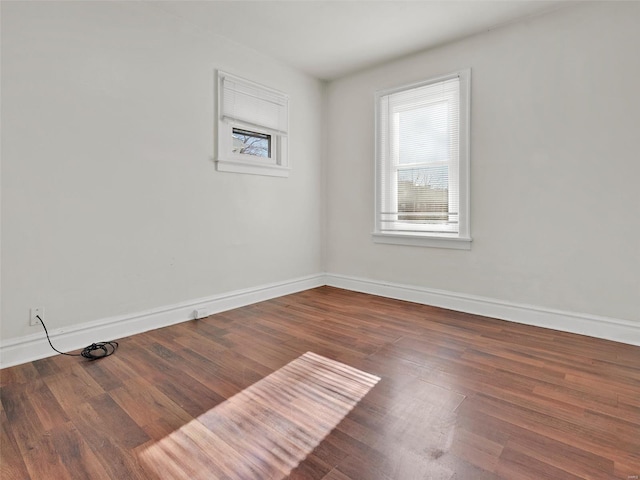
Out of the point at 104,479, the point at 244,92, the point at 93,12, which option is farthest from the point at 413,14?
the point at 104,479

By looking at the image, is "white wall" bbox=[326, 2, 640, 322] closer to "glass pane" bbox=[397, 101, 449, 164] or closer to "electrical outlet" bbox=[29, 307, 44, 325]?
"glass pane" bbox=[397, 101, 449, 164]

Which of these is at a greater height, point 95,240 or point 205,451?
point 95,240

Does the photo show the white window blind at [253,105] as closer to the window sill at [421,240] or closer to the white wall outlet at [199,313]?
the window sill at [421,240]

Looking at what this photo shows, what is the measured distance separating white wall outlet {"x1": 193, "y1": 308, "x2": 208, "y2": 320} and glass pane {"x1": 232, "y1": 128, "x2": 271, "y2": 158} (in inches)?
66.4

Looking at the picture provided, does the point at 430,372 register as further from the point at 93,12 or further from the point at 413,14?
the point at 93,12

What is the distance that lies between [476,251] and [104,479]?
3.39 metres

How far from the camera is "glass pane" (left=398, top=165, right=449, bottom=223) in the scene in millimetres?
3732

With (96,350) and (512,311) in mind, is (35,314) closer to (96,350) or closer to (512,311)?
(96,350)

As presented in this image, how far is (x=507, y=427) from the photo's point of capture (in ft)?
5.34

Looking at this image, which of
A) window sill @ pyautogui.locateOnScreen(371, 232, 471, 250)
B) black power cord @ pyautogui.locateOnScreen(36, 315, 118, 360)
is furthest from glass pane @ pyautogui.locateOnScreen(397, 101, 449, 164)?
black power cord @ pyautogui.locateOnScreen(36, 315, 118, 360)

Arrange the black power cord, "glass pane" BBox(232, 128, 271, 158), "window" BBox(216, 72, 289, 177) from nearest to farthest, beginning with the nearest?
the black power cord
"window" BBox(216, 72, 289, 177)
"glass pane" BBox(232, 128, 271, 158)

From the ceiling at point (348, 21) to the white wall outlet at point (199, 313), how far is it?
8.95ft

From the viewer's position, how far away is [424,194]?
3.88 m

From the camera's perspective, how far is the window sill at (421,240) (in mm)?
3592
